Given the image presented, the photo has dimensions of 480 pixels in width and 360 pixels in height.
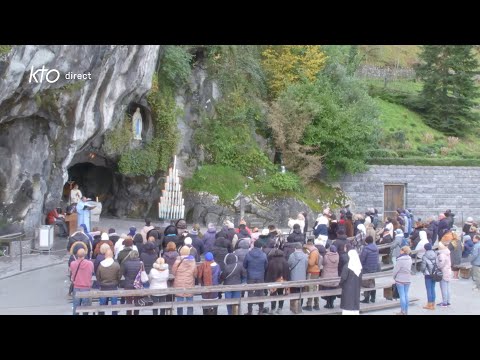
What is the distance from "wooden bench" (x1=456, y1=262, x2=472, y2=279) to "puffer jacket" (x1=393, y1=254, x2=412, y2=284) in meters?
5.08

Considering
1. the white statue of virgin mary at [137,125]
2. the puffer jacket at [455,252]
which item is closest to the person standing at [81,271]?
the puffer jacket at [455,252]

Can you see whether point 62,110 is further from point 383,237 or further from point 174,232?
point 383,237

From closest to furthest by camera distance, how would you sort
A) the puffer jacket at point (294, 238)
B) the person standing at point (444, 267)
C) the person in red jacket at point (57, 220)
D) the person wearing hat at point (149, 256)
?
1. the person wearing hat at point (149, 256)
2. the person standing at point (444, 267)
3. the puffer jacket at point (294, 238)
4. the person in red jacket at point (57, 220)

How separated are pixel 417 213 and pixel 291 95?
857 centimetres

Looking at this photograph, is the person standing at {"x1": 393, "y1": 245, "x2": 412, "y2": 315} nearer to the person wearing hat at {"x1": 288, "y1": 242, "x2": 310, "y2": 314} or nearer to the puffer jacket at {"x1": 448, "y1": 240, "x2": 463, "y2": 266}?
the person wearing hat at {"x1": 288, "y1": 242, "x2": 310, "y2": 314}

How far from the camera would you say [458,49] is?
35.5 m

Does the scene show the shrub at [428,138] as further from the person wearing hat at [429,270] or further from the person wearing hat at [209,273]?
the person wearing hat at [209,273]

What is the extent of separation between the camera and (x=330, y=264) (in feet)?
43.5

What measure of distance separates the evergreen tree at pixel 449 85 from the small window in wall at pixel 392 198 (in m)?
7.26

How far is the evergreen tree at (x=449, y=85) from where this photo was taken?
1394 inches

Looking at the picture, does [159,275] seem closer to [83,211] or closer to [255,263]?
[255,263]

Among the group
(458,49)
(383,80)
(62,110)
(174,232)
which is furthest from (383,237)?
(383,80)

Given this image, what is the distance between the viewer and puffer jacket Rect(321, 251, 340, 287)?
13258 millimetres

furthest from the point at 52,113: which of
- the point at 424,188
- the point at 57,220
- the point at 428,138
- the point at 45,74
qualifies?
the point at 428,138
